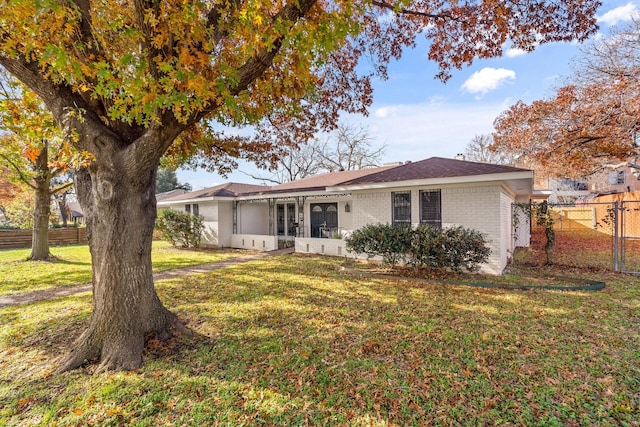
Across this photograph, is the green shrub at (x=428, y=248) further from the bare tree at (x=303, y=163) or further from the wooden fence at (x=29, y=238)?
the bare tree at (x=303, y=163)

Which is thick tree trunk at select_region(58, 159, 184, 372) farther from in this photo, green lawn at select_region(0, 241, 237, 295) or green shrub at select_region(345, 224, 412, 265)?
green shrub at select_region(345, 224, 412, 265)

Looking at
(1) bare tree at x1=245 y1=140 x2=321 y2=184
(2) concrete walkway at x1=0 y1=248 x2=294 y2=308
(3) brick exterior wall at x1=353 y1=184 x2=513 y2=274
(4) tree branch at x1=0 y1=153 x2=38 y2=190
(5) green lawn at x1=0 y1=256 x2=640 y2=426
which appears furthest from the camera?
(1) bare tree at x1=245 y1=140 x2=321 y2=184

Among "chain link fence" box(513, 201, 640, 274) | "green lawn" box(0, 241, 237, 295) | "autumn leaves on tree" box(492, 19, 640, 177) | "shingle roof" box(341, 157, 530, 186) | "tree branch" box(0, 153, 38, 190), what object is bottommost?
"green lawn" box(0, 241, 237, 295)

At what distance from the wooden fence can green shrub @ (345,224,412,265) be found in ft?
62.7

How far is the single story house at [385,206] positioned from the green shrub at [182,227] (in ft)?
1.98

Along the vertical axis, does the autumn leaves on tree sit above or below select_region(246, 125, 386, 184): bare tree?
below

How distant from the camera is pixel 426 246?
8.22 m

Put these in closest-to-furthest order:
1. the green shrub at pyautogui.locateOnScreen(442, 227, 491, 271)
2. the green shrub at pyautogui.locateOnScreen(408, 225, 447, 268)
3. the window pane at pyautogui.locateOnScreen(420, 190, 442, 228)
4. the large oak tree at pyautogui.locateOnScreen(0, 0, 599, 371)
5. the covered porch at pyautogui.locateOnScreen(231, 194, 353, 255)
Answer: the large oak tree at pyautogui.locateOnScreen(0, 0, 599, 371) < the green shrub at pyautogui.locateOnScreen(442, 227, 491, 271) < the green shrub at pyautogui.locateOnScreen(408, 225, 447, 268) < the window pane at pyautogui.locateOnScreen(420, 190, 442, 228) < the covered porch at pyautogui.locateOnScreen(231, 194, 353, 255)

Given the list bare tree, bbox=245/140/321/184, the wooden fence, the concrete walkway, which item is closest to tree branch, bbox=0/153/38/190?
the concrete walkway

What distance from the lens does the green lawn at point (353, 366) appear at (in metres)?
2.86

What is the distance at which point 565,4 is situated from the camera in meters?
5.39

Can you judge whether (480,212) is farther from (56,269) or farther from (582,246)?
Answer: (56,269)

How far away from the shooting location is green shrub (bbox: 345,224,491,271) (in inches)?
309

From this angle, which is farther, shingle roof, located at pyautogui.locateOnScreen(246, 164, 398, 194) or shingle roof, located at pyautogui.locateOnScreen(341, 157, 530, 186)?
shingle roof, located at pyautogui.locateOnScreen(246, 164, 398, 194)
